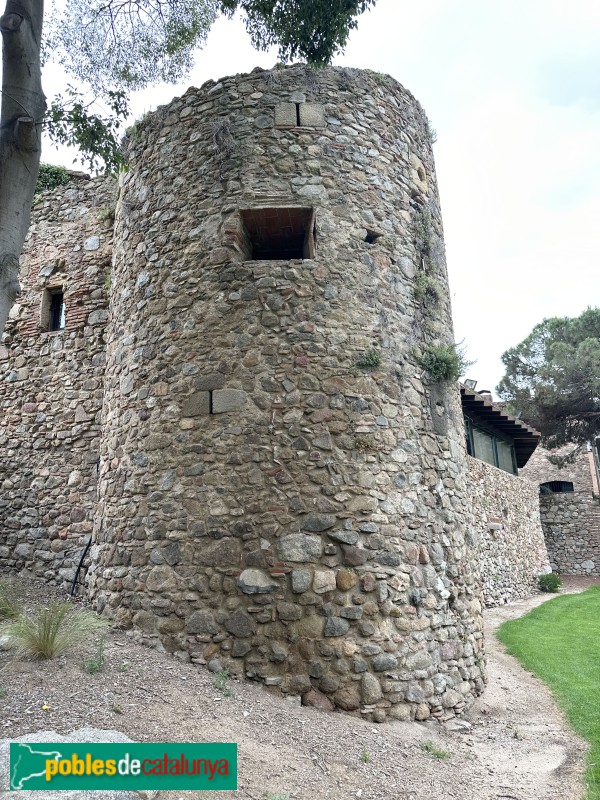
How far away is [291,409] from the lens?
5.68 m

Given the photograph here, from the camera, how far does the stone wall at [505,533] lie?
43.6ft

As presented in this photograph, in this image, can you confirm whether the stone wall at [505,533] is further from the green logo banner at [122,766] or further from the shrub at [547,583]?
the green logo banner at [122,766]

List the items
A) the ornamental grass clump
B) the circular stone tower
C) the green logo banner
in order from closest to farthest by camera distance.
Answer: the green logo banner < the ornamental grass clump < the circular stone tower

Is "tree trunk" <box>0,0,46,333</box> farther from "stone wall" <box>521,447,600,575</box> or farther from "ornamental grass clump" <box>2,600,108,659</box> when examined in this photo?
"stone wall" <box>521,447,600,575</box>

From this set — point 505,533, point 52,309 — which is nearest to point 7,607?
point 52,309

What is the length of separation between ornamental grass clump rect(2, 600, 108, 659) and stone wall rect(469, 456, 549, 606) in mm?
8466

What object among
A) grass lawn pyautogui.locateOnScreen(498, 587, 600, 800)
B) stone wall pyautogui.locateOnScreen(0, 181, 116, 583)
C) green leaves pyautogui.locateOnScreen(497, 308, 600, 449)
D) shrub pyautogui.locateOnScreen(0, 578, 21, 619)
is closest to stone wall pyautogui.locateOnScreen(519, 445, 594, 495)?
green leaves pyautogui.locateOnScreen(497, 308, 600, 449)

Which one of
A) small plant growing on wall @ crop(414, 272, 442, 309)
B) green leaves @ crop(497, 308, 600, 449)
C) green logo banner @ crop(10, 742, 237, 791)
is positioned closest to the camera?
green logo banner @ crop(10, 742, 237, 791)

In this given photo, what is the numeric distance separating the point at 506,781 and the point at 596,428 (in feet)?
66.4

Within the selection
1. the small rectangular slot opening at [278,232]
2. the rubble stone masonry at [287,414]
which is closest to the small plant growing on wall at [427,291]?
the rubble stone masonry at [287,414]

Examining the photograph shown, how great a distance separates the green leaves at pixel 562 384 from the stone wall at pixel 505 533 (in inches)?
227

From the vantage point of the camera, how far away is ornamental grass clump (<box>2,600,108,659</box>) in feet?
15.6

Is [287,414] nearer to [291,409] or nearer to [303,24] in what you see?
[291,409]

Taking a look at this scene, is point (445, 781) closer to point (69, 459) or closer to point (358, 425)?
point (358, 425)
